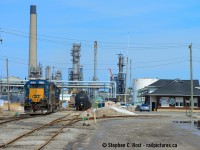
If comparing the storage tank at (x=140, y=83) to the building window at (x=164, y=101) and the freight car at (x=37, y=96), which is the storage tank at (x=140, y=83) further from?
the freight car at (x=37, y=96)

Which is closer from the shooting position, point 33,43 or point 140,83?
point 33,43

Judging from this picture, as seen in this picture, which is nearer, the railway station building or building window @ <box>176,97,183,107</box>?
the railway station building

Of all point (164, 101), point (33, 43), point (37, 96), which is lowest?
point (164, 101)

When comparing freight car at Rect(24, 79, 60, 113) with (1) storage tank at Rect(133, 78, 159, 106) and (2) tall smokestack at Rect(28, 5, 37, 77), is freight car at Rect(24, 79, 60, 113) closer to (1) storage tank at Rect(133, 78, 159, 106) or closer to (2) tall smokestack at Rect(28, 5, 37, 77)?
(2) tall smokestack at Rect(28, 5, 37, 77)

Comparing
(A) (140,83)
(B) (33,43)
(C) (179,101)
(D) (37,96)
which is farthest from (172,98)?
(B) (33,43)

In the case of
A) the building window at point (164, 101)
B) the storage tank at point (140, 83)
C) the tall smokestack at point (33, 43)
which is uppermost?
the tall smokestack at point (33, 43)

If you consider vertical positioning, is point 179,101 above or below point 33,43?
below

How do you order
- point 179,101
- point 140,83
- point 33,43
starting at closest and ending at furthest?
point 179,101 → point 33,43 → point 140,83

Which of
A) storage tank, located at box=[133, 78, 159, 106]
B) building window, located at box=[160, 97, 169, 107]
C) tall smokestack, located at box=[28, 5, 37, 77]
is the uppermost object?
tall smokestack, located at box=[28, 5, 37, 77]

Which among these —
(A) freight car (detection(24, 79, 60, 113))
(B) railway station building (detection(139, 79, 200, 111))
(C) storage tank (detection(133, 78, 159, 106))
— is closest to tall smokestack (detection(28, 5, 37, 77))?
(C) storage tank (detection(133, 78, 159, 106))

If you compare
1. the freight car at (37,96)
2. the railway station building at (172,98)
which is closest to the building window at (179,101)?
the railway station building at (172,98)

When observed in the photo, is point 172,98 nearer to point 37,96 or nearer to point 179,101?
point 179,101

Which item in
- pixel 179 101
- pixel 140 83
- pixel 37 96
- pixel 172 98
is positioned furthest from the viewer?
pixel 140 83

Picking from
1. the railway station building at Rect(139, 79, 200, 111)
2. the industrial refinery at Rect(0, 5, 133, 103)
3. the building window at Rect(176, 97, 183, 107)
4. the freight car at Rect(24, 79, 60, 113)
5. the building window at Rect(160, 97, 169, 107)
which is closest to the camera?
the freight car at Rect(24, 79, 60, 113)
